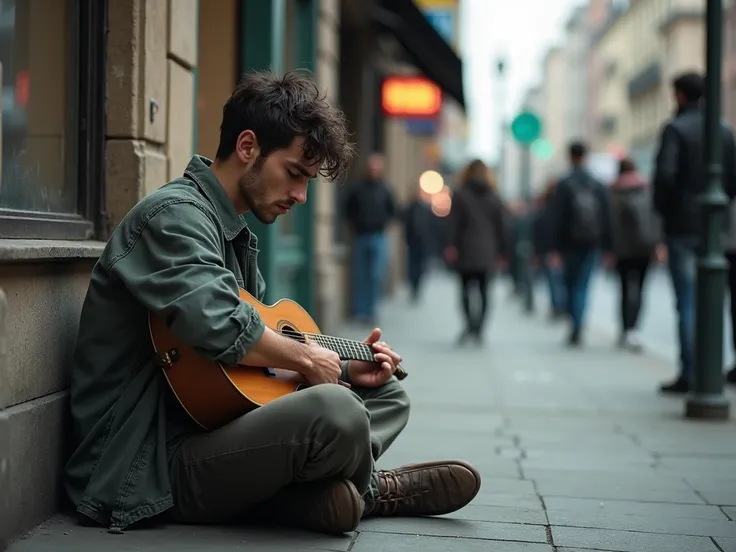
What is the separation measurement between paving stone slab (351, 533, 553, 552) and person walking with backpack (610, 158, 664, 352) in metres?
7.96

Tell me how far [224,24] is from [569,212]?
5655 millimetres

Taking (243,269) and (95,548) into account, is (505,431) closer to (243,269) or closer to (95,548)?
(243,269)

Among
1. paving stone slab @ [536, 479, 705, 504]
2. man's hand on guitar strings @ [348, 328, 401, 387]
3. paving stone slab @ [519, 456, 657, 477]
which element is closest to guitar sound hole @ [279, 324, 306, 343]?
man's hand on guitar strings @ [348, 328, 401, 387]

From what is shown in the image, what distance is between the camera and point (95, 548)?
342 centimetres

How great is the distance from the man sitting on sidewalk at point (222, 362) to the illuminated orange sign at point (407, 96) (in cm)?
1316

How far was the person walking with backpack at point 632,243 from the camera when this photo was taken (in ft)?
37.1

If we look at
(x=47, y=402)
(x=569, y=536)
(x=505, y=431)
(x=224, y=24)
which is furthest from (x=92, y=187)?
(x=224, y=24)

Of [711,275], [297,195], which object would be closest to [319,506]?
[297,195]

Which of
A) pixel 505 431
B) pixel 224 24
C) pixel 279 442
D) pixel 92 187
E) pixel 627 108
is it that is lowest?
pixel 505 431

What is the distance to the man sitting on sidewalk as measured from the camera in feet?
11.2

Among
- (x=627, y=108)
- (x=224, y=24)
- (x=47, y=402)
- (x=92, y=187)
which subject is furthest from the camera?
(x=627, y=108)

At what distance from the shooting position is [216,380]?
3.44 m

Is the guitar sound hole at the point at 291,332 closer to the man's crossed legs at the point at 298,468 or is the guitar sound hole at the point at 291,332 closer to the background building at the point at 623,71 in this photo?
the man's crossed legs at the point at 298,468

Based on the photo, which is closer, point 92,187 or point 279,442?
point 279,442
